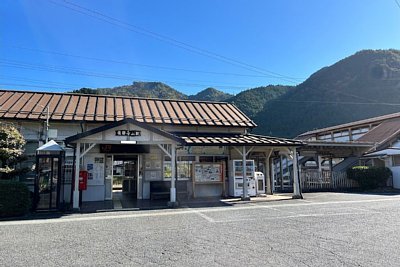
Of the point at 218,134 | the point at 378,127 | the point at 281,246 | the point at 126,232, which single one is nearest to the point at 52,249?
the point at 126,232

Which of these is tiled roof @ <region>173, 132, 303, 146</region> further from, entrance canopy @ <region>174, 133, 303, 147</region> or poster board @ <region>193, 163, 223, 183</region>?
poster board @ <region>193, 163, 223, 183</region>

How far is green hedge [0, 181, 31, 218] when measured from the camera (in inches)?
363

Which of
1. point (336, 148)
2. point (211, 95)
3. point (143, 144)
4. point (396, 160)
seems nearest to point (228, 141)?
point (143, 144)

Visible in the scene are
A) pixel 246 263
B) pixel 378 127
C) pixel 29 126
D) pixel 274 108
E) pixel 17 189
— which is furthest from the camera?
pixel 274 108

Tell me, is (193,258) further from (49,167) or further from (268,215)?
(49,167)

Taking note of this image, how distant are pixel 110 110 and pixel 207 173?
5.87 m

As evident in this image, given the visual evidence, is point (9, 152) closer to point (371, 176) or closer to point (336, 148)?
point (371, 176)

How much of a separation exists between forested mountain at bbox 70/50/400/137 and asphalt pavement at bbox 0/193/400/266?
32.7 meters

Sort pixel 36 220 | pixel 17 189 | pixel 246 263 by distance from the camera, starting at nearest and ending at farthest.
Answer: pixel 246 263, pixel 36 220, pixel 17 189

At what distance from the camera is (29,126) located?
42.9ft

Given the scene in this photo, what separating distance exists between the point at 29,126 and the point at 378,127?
86.2ft

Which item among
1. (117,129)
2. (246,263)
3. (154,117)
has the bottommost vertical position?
(246,263)

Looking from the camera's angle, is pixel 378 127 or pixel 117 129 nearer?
pixel 117 129

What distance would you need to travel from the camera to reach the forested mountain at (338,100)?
134ft
